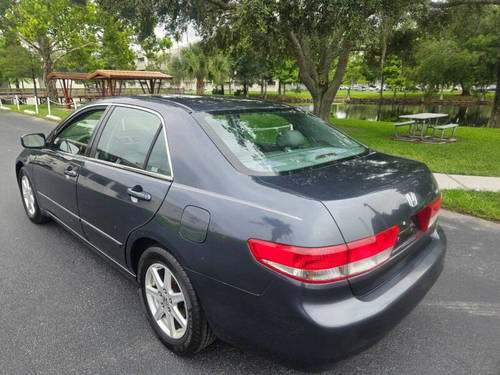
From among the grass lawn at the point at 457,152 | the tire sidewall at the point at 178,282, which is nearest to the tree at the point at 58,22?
the grass lawn at the point at 457,152

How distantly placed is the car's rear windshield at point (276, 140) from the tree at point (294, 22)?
5779 mm

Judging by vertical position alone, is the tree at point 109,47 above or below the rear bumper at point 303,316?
above

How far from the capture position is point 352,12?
766 centimetres

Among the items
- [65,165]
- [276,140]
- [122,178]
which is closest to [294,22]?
[276,140]

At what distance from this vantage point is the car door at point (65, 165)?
10.3ft

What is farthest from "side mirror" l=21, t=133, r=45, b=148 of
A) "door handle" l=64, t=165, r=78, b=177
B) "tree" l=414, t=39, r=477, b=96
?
"tree" l=414, t=39, r=477, b=96

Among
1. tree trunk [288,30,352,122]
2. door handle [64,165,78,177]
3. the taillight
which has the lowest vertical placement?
the taillight

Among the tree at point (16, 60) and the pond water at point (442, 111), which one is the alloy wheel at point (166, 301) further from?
the tree at point (16, 60)

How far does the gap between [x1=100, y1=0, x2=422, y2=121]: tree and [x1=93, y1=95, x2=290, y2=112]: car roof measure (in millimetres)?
5771

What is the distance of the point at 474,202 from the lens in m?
5.25

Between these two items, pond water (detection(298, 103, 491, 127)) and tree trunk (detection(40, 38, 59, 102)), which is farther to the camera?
tree trunk (detection(40, 38, 59, 102))

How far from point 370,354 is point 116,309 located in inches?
76.0

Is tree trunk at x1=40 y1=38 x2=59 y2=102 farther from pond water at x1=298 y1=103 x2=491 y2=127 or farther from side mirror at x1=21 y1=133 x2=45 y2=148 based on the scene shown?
side mirror at x1=21 y1=133 x2=45 y2=148

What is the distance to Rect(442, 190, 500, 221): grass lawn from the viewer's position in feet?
16.1
